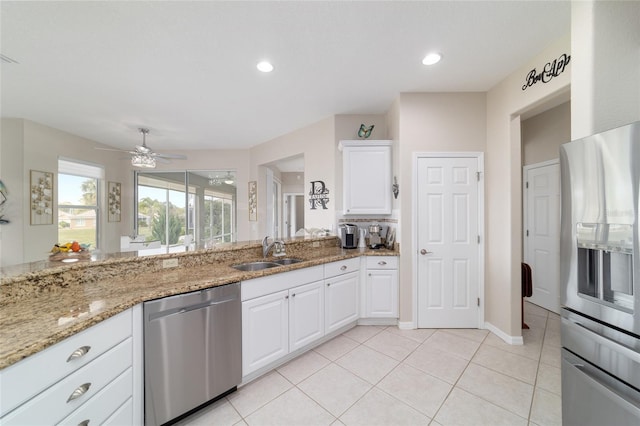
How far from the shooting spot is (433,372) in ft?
6.44

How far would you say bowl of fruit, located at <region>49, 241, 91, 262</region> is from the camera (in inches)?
64.7

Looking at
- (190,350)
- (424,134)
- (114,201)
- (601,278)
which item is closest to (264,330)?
(190,350)

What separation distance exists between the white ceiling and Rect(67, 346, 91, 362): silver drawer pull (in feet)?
6.65

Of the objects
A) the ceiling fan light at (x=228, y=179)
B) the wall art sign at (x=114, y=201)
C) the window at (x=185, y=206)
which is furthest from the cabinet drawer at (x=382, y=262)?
the wall art sign at (x=114, y=201)

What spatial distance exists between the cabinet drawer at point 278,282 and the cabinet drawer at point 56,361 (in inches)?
28.2

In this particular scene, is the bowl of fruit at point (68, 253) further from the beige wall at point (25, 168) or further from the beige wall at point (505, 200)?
Result: the beige wall at point (505, 200)

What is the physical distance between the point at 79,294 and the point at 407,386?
7.64 feet

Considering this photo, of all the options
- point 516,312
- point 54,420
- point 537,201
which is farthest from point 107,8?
point 537,201

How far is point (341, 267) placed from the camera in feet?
8.27

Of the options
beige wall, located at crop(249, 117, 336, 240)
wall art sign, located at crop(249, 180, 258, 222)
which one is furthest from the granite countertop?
wall art sign, located at crop(249, 180, 258, 222)

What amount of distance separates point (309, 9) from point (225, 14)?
0.58m

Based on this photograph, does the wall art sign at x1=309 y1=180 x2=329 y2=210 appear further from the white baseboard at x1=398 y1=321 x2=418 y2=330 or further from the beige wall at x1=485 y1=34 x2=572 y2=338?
the beige wall at x1=485 y1=34 x2=572 y2=338

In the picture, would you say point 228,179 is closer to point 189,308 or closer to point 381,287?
point 381,287

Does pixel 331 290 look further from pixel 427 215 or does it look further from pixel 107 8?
pixel 107 8
